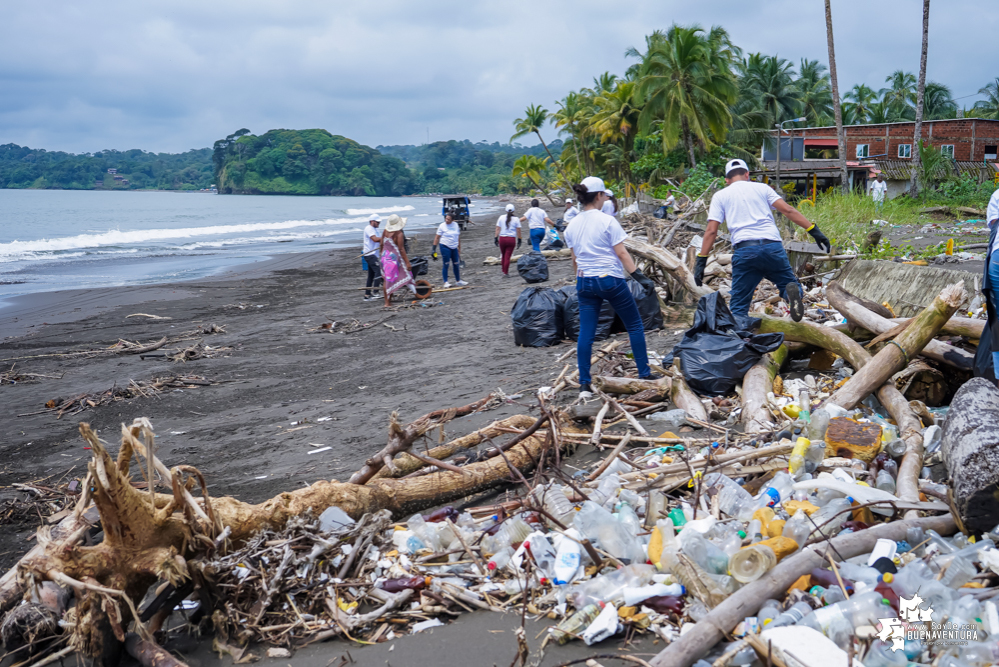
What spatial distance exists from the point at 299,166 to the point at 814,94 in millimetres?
104843

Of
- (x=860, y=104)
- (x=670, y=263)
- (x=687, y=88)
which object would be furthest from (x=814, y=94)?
(x=670, y=263)

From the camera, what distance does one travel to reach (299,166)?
134m

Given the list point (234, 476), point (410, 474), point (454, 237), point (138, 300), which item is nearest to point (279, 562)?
point (410, 474)

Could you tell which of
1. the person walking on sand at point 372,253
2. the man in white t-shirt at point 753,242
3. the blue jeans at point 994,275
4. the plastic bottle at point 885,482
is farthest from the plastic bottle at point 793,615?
the person walking on sand at point 372,253

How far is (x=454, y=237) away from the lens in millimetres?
14055

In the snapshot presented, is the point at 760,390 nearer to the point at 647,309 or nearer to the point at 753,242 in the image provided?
the point at 753,242

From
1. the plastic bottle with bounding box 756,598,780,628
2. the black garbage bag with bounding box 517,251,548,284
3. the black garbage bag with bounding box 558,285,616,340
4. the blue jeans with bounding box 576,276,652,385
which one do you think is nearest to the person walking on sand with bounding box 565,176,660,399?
the blue jeans with bounding box 576,276,652,385

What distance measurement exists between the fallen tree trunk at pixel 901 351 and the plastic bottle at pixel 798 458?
3.25ft

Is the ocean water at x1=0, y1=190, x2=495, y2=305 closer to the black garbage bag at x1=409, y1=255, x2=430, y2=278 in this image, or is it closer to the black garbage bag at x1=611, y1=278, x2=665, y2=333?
the black garbage bag at x1=409, y1=255, x2=430, y2=278

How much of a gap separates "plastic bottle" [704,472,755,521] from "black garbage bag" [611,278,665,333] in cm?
456

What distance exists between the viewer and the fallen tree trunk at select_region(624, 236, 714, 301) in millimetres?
7816

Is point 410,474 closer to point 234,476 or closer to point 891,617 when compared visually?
point 234,476

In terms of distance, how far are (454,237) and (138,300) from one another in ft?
25.0

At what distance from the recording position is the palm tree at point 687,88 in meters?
31.1
